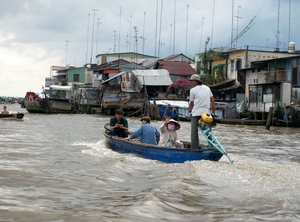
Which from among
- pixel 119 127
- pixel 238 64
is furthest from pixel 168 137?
pixel 238 64

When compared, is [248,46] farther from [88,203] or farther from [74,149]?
[88,203]

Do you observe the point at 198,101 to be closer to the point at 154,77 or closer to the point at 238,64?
the point at 238,64

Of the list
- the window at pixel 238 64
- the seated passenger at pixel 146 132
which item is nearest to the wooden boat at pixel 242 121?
the window at pixel 238 64

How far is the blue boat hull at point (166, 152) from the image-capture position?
8.01m

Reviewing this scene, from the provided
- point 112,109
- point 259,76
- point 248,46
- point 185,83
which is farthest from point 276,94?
point 112,109

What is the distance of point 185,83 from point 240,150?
24.6m

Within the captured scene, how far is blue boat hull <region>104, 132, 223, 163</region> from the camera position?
26.3ft

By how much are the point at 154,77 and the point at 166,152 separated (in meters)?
30.2

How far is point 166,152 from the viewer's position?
861 centimetres

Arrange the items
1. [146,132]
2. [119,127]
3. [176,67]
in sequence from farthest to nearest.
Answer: [176,67], [119,127], [146,132]

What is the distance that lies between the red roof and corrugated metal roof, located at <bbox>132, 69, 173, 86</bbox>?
1.99 metres

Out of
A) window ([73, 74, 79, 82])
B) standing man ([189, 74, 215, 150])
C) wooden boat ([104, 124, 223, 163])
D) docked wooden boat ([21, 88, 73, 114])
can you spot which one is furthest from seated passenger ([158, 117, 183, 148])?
window ([73, 74, 79, 82])

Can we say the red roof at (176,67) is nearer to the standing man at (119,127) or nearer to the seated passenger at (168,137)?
the standing man at (119,127)

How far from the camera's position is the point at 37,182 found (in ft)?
21.0
